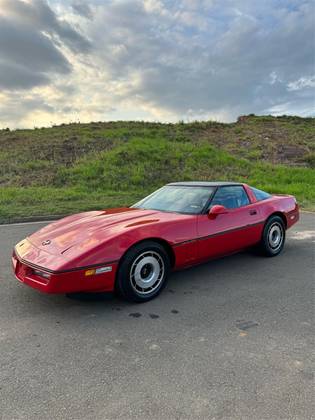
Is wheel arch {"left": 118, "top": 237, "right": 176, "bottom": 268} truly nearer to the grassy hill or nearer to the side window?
the side window

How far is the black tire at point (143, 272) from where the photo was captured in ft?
10.5

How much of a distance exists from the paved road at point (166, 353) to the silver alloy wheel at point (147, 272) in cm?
20

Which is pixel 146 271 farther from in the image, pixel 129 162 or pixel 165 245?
pixel 129 162

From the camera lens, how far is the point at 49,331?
283cm

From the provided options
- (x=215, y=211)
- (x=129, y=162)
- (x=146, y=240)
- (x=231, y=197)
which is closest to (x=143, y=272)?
(x=146, y=240)

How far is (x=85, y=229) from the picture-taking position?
3533mm

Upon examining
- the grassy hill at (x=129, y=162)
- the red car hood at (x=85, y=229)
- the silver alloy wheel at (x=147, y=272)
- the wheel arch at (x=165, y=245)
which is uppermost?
the grassy hill at (x=129, y=162)

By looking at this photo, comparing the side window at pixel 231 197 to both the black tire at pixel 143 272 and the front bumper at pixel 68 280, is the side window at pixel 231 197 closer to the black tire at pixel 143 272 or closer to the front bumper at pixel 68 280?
the black tire at pixel 143 272

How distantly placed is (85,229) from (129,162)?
11.5 meters

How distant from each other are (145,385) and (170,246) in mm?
1609

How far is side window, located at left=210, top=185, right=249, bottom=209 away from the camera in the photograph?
168 inches

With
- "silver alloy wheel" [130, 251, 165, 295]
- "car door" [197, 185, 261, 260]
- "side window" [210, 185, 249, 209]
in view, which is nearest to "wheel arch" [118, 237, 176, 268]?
"silver alloy wheel" [130, 251, 165, 295]

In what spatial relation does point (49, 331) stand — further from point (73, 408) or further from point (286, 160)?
point (286, 160)

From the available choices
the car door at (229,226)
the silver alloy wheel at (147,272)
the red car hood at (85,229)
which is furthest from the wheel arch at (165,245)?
the car door at (229,226)
